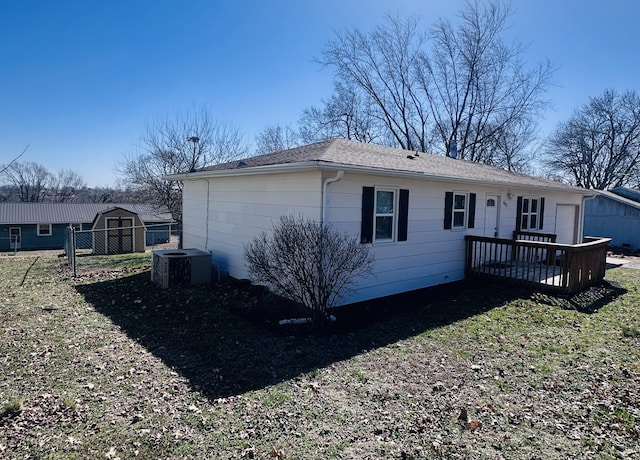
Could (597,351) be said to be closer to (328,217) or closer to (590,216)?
(328,217)

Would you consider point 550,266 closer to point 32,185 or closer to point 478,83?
point 478,83

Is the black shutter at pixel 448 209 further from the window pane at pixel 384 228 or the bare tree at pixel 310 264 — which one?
the bare tree at pixel 310 264

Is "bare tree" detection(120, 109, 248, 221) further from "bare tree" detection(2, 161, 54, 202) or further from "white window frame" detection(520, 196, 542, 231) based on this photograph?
"bare tree" detection(2, 161, 54, 202)

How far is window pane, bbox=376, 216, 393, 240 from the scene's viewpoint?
7.90 m

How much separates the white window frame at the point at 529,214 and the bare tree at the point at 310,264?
7.43 metres

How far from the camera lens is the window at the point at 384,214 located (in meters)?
7.54

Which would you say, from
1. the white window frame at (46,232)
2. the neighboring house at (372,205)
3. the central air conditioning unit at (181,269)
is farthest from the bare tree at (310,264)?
the white window frame at (46,232)

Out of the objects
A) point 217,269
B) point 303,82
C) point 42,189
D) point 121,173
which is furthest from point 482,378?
point 42,189

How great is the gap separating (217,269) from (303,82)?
44.3 ft

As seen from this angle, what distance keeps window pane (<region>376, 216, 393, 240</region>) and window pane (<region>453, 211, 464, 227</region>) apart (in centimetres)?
246

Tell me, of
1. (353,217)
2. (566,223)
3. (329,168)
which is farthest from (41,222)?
(566,223)

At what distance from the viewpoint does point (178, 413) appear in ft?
11.9

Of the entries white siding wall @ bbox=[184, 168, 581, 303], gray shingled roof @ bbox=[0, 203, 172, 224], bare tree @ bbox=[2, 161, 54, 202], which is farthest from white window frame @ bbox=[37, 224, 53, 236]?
bare tree @ bbox=[2, 161, 54, 202]

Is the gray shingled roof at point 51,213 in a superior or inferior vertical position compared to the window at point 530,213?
inferior
